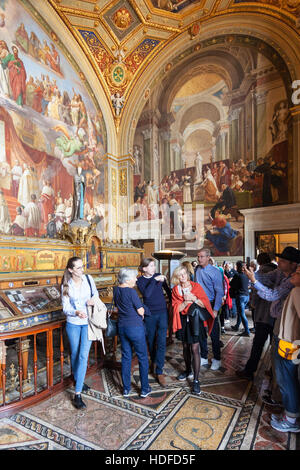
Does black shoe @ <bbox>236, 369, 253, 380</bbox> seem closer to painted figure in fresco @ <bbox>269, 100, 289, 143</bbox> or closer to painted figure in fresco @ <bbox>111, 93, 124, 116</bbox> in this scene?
painted figure in fresco @ <bbox>269, 100, 289, 143</bbox>

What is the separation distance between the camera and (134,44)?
11.8 m

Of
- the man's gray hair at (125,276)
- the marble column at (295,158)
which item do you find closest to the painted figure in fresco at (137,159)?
the marble column at (295,158)

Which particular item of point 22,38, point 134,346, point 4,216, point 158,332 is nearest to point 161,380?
point 158,332

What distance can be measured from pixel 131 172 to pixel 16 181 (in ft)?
20.9

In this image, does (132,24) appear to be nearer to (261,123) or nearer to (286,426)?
(261,123)

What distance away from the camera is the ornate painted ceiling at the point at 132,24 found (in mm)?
9977

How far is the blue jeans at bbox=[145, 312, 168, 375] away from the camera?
119 inches

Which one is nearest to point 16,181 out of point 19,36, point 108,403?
point 19,36

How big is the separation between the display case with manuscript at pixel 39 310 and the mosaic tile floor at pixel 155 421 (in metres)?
0.36

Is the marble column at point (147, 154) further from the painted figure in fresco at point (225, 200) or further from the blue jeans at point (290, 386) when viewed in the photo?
the blue jeans at point (290, 386)

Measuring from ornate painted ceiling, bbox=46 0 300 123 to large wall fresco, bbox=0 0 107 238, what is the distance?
1.59 metres

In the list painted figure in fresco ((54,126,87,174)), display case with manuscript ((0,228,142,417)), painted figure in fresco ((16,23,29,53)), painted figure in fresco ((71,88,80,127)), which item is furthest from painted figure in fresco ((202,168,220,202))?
painted figure in fresco ((16,23,29,53))

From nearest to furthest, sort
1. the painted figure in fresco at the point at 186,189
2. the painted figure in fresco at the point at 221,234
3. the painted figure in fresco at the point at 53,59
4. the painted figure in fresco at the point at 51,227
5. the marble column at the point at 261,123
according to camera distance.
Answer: the painted figure in fresco at the point at 51,227 < the painted figure in fresco at the point at 53,59 < the marble column at the point at 261,123 < the painted figure in fresco at the point at 221,234 < the painted figure in fresco at the point at 186,189

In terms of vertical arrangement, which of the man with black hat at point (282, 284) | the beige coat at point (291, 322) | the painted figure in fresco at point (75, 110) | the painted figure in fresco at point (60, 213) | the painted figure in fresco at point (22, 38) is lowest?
the beige coat at point (291, 322)
